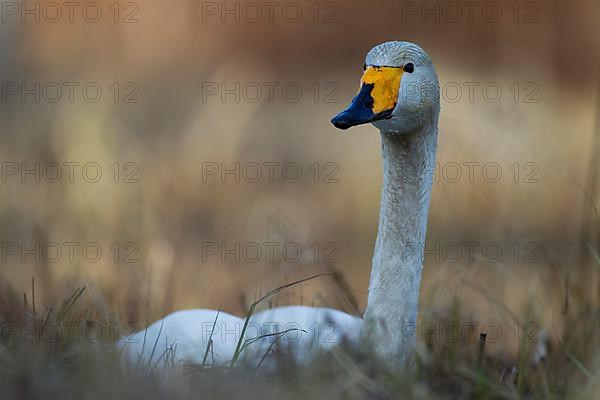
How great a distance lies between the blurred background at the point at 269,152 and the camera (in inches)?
220

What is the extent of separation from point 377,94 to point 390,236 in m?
0.57

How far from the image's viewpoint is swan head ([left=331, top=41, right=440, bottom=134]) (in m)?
3.81

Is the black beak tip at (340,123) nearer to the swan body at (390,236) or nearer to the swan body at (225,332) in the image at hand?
the swan body at (390,236)

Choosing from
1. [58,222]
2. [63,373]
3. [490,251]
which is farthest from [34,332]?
[490,251]

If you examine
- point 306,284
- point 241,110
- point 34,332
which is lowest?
point 306,284

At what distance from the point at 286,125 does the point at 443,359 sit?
6.00 meters

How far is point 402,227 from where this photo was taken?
4.13m

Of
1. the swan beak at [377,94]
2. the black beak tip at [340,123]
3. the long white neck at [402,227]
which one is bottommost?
the long white neck at [402,227]

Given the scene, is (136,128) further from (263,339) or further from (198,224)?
(263,339)

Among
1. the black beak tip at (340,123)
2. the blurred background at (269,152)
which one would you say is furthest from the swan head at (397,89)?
the blurred background at (269,152)

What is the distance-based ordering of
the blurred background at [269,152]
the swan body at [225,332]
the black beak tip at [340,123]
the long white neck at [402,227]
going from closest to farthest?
the black beak tip at [340,123] < the swan body at [225,332] < the long white neck at [402,227] < the blurred background at [269,152]

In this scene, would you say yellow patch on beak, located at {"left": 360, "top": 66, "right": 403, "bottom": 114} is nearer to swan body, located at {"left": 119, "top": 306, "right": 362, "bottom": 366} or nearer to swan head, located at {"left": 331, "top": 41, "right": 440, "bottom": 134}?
swan head, located at {"left": 331, "top": 41, "right": 440, "bottom": 134}

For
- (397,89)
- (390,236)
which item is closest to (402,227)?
(390,236)

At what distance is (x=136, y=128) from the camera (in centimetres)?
845
